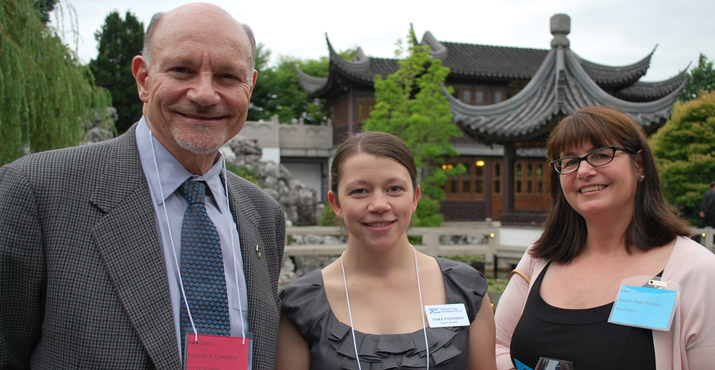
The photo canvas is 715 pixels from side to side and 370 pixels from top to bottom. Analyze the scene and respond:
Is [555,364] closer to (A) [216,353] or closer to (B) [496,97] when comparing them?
(A) [216,353]

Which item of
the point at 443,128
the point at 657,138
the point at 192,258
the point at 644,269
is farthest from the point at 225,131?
the point at 657,138

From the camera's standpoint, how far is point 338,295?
2.04 m

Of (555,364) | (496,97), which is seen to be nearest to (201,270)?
(555,364)

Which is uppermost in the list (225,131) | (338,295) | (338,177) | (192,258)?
(225,131)

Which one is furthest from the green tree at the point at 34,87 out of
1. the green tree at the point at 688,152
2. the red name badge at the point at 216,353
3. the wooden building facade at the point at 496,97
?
the green tree at the point at 688,152

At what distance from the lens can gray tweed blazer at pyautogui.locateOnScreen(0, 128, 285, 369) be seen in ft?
4.73

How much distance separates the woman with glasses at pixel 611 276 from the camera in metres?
1.88

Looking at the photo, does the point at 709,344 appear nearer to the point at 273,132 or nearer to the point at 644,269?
the point at 644,269

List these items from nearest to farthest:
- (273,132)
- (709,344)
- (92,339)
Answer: (92,339) < (709,344) < (273,132)

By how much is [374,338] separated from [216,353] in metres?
0.57

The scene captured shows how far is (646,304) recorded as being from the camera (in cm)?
189

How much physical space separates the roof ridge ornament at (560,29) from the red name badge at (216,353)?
10.4 m

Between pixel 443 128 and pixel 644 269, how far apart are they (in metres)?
13.1

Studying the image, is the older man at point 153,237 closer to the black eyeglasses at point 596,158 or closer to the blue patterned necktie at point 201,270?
the blue patterned necktie at point 201,270
